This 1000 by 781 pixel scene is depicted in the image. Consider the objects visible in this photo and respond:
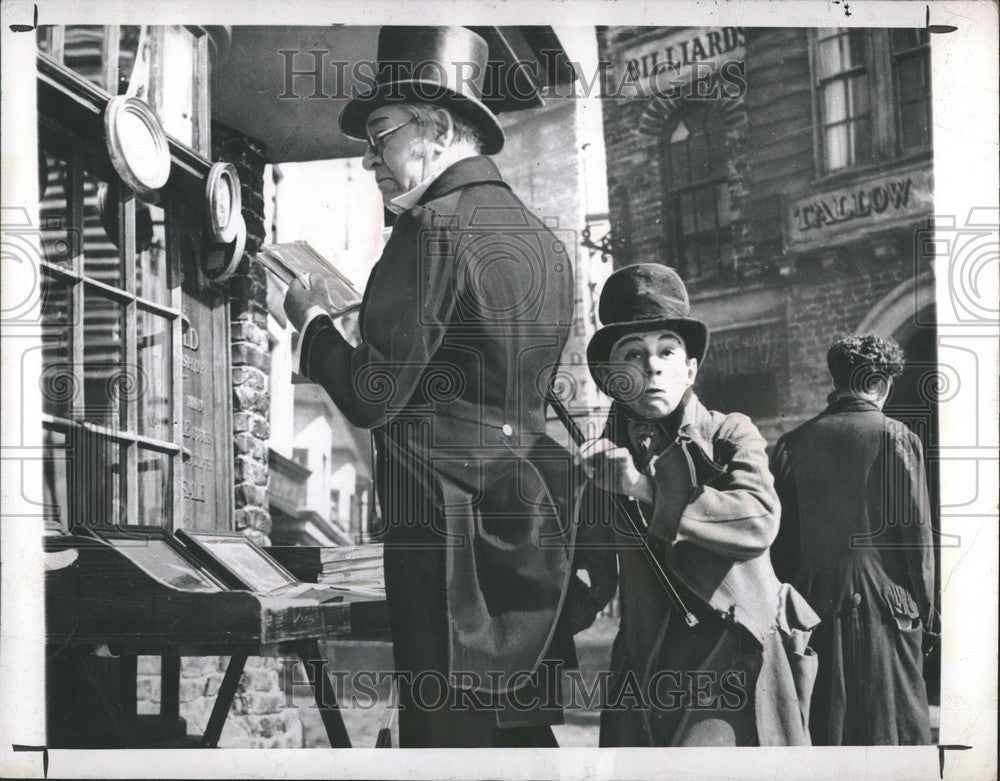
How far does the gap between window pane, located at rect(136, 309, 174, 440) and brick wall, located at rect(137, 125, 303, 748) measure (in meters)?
0.29

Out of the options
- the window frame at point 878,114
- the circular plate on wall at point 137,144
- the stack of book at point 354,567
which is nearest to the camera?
the circular plate on wall at point 137,144

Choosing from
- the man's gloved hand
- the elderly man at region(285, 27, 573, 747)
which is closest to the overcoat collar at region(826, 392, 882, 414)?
the elderly man at region(285, 27, 573, 747)

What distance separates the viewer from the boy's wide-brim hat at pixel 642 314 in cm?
600

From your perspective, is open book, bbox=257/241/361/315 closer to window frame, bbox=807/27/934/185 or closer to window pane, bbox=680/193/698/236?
window pane, bbox=680/193/698/236

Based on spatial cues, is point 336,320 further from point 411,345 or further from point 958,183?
point 958,183

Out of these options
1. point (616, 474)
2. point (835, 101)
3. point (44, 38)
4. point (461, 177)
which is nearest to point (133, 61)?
point (44, 38)

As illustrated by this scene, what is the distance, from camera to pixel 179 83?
6.02 metres

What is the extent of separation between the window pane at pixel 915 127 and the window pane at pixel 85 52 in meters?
3.55

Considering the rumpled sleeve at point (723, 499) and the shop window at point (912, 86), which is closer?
the rumpled sleeve at point (723, 499)

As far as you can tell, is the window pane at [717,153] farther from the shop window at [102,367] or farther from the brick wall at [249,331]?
the shop window at [102,367]

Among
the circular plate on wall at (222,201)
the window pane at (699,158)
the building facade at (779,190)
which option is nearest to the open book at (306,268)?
the circular plate on wall at (222,201)

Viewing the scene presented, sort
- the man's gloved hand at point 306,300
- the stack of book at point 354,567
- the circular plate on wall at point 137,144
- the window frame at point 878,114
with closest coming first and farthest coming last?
the circular plate on wall at point 137,144 → the stack of book at point 354,567 → the man's gloved hand at point 306,300 → the window frame at point 878,114

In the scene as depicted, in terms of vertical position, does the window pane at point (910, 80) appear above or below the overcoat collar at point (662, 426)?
above

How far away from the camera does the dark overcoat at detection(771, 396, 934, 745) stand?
19.4 ft
